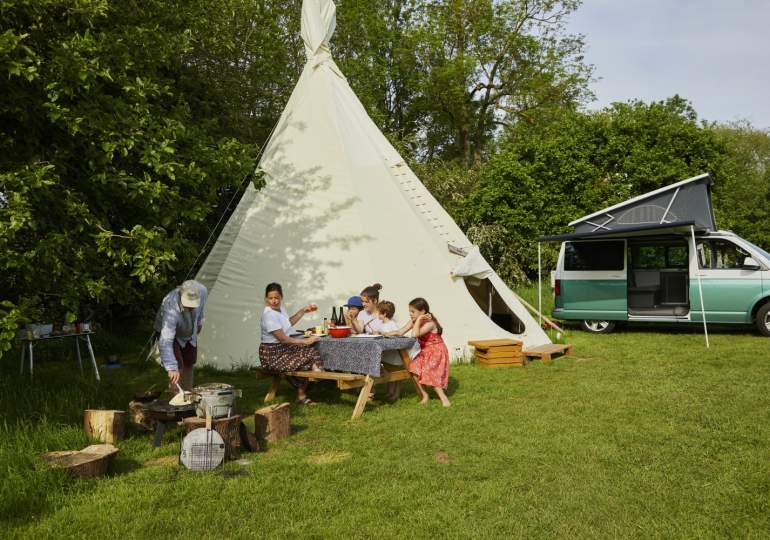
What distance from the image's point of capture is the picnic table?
6105mm

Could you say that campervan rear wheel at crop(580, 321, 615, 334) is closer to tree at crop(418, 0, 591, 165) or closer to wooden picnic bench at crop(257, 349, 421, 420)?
wooden picnic bench at crop(257, 349, 421, 420)

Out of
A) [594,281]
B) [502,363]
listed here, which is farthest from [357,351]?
[594,281]

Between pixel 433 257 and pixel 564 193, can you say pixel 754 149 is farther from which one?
pixel 433 257

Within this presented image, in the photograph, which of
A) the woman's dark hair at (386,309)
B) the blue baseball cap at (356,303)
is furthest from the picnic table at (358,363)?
the blue baseball cap at (356,303)

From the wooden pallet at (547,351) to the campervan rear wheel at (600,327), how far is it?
8.81 ft

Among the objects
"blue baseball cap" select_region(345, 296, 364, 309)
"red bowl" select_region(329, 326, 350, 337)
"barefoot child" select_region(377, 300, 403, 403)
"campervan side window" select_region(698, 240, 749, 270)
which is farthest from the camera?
"campervan side window" select_region(698, 240, 749, 270)

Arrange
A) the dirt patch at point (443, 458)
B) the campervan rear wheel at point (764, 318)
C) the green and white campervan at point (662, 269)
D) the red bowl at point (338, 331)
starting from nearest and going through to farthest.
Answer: the dirt patch at point (443, 458) → the red bowl at point (338, 331) → the campervan rear wheel at point (764, 318) → the green and white campervan at point (662, 269)

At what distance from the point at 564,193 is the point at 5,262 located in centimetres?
1627

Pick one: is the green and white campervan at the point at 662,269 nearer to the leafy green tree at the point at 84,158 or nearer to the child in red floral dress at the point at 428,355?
the child in red floral dress at the point at 428,355

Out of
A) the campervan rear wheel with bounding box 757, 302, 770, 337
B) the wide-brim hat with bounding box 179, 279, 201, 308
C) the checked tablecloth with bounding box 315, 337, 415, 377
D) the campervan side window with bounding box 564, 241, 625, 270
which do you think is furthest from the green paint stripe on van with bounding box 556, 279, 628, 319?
the wide-brim hat with bounding box 179, 279, 201, 308

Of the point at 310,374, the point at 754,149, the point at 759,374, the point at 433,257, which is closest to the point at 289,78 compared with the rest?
the point at 433,257

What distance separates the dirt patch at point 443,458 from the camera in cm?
463

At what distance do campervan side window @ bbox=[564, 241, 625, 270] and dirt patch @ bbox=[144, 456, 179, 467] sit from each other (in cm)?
875

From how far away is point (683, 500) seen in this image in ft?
12.3
